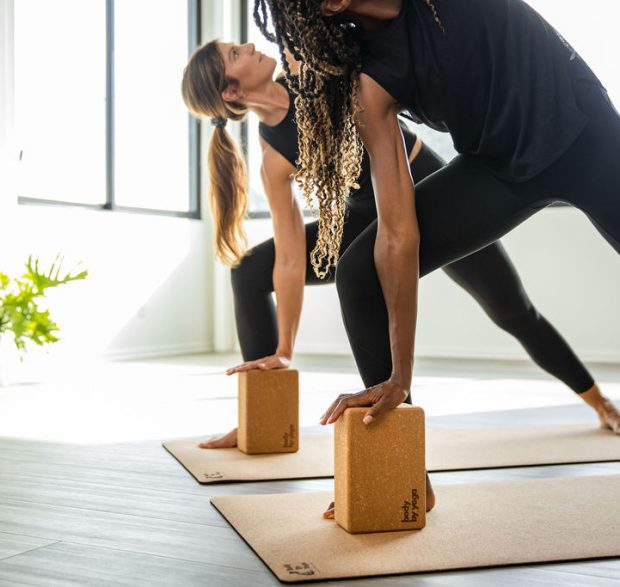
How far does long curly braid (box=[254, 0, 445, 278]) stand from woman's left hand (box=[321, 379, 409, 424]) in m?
0.28

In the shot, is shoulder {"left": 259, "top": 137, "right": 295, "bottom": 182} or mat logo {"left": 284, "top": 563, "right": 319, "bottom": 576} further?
shoulder {"left": 259, "top": 137, "right": 295, "bottom": 182}

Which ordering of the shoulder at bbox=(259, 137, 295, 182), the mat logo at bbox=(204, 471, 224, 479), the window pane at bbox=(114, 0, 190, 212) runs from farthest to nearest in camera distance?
the window pane at bbox=(114, 0, 190, 212) → the shoulder at bbox=(259, 137, 295, 182) → the mat logo at bbox=(204, 471, 224, 479)

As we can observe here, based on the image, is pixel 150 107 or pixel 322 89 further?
pixel 150 107

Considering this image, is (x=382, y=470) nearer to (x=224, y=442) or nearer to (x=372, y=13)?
(x=372, y=13)

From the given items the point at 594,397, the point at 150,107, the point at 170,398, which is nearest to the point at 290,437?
the point at 594,397

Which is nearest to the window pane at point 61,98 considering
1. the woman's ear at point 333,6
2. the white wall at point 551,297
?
the white wall at point 551,297

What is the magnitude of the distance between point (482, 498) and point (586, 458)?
0.57m

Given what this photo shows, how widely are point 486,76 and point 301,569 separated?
977 mm

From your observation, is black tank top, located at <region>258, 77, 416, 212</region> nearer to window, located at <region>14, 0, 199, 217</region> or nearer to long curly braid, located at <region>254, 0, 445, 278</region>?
long curly braid, located at <region>254, 0, 445, 278</region>

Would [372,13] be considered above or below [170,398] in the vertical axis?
above

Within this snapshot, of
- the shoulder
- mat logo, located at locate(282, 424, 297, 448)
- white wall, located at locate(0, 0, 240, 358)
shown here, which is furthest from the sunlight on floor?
the shoulder

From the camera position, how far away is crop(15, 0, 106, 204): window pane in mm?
4867

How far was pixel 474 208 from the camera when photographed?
1.71 metres

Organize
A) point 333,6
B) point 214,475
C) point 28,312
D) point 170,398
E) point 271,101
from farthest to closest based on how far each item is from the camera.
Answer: point 170,398
point 271,101
point 214,475
point 333,6
point 28,312
